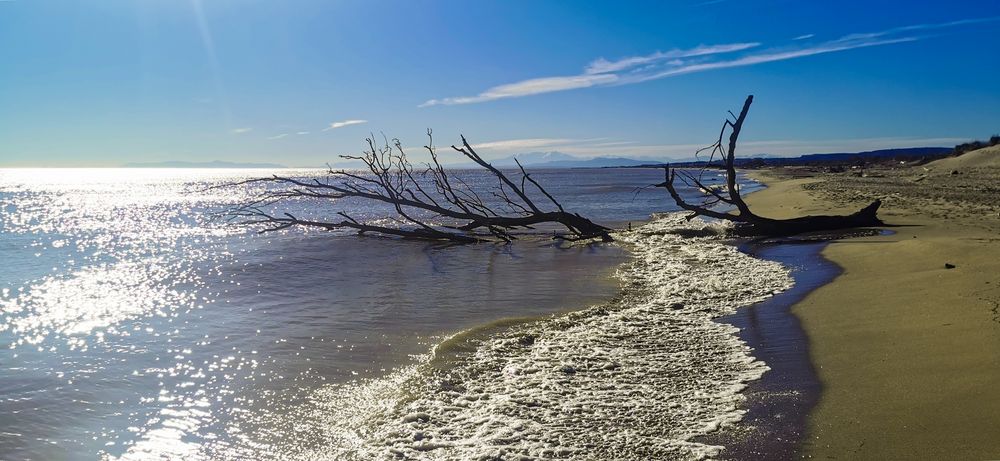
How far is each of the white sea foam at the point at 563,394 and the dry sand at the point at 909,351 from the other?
648mm

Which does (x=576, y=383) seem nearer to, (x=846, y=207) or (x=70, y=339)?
(x=70, y=339)

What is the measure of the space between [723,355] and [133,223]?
2556 centimetres

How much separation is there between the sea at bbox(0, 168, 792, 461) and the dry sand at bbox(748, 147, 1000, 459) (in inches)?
24.4

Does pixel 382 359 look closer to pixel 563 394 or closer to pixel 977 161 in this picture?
pixel 563 394

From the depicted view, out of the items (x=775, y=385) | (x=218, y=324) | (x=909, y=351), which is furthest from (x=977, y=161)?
(x=218, y=324)

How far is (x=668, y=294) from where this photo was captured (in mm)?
7824

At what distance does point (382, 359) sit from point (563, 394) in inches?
77.0

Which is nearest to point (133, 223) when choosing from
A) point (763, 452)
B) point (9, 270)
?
point (9, 270)

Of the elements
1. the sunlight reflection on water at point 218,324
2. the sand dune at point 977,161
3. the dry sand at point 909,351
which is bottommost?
the sunlight reflection on water at point 218,324

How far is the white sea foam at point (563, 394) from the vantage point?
3607 mm

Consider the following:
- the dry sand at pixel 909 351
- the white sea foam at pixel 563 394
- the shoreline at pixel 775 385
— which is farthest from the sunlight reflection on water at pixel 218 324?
the dry sand at pixel 909 351

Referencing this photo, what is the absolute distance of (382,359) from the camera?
18.4 ft

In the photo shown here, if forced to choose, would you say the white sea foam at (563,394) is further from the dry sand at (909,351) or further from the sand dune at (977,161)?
the sand dune at (977,161)

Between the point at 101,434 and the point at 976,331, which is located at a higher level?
the point at 976,331
